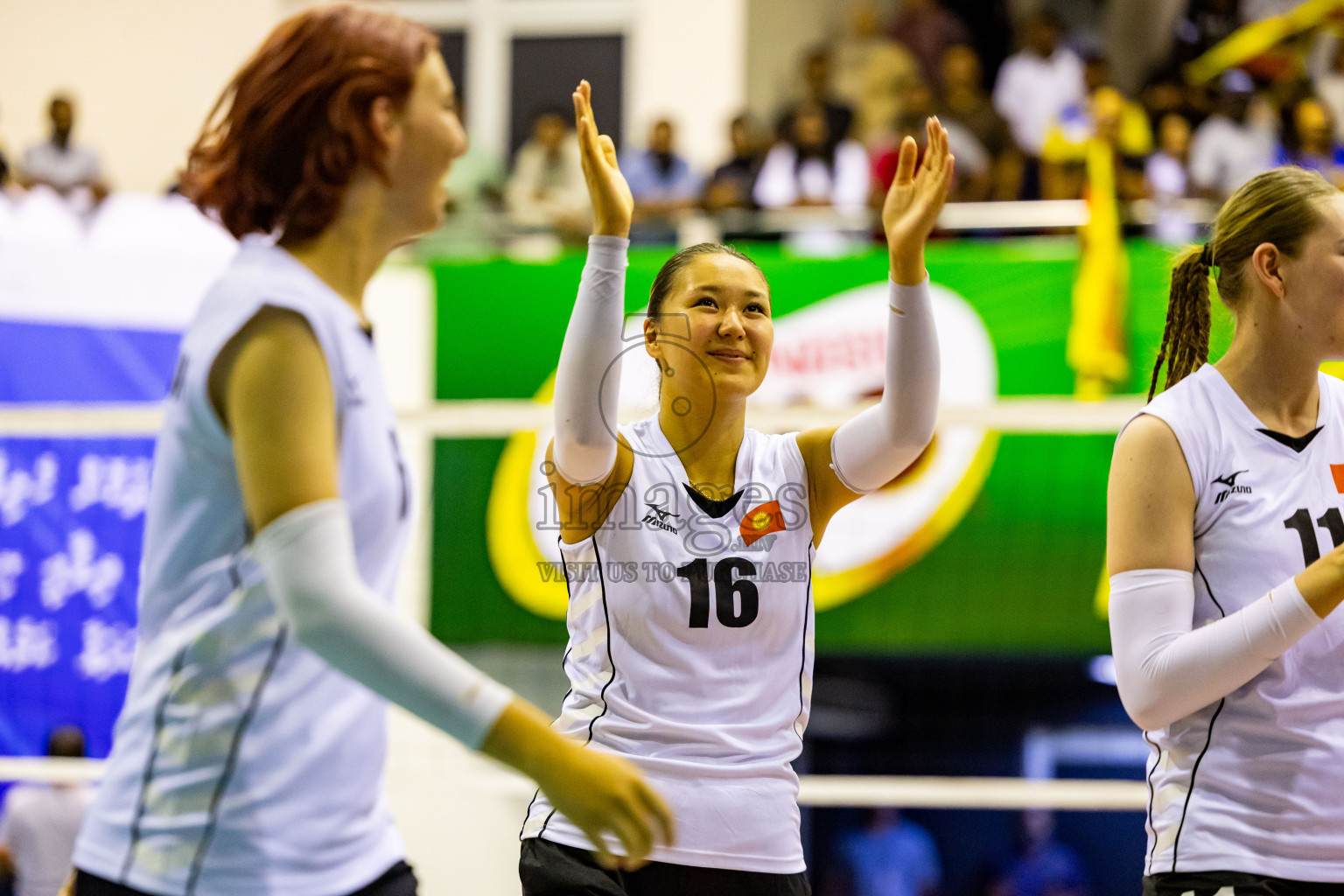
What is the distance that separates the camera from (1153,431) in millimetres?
1882

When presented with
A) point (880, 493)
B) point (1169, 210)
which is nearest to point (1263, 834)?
point (880, 493)

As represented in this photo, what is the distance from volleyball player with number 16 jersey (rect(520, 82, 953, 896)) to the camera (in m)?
1.96

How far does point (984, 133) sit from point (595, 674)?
22.2 feet

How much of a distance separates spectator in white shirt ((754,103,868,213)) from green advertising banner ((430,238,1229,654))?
1.38 meters

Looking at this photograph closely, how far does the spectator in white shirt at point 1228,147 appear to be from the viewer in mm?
7500

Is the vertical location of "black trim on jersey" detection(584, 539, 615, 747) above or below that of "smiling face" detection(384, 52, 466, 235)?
below

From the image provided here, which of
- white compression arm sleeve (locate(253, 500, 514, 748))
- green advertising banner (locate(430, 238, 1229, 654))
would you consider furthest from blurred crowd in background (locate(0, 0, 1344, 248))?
white compression arm sleeve (locate(253, 500, 514, 748))

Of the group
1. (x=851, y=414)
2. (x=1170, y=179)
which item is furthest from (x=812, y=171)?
(x=851, y=414)

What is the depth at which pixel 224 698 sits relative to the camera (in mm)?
1254

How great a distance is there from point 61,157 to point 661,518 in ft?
27.6

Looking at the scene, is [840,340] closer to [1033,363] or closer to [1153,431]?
[1033,363]

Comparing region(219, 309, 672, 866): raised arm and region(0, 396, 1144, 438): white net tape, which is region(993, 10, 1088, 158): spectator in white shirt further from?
region(219, 309, 672, 866): raised arm

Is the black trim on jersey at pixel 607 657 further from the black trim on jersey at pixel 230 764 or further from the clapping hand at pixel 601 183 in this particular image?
the black trim on jersey at pixel 230 764

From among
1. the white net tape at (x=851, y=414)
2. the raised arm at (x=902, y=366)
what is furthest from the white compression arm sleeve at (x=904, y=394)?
the white net tape at (x=851, y=414)
